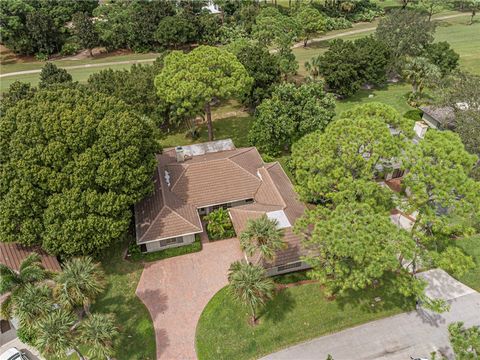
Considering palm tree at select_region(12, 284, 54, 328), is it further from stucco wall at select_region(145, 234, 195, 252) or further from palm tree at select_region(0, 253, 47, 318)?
stucco wall at select_region(145, 234, 195, 252)

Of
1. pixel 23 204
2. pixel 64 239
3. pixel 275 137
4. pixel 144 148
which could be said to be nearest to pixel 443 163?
pixel 275 137

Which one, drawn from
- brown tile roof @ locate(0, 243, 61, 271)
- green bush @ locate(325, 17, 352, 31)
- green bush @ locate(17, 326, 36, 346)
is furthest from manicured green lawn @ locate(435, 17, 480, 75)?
green bush @ locate(17, 326, 36, 346)

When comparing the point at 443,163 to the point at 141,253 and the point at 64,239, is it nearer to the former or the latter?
the point at 141,253

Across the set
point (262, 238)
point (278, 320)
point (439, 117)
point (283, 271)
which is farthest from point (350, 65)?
point (278, 320)

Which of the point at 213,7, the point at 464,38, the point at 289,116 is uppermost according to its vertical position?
the point at 213,7

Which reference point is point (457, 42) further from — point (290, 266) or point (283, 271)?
point (283, 271)

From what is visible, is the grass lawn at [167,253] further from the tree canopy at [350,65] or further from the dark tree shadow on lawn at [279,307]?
the tree canopy at [350,65]

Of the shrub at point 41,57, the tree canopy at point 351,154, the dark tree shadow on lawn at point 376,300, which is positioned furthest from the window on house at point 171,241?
the shrub at point 41,57
